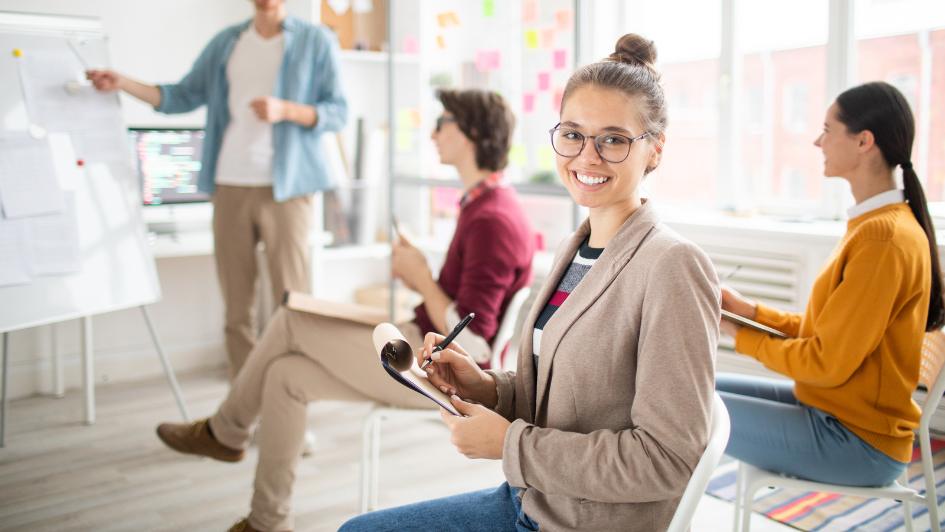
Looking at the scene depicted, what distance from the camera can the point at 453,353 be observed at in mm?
1318

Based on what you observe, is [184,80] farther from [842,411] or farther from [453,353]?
[842,411]

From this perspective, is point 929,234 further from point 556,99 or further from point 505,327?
point 556,99

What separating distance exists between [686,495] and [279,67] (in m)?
2.49

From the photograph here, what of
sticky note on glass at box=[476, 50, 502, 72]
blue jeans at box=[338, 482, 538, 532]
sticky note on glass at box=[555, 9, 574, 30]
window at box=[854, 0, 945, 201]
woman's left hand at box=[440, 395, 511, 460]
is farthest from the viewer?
sticky note on glass at box=[476, 50, 502, 72]

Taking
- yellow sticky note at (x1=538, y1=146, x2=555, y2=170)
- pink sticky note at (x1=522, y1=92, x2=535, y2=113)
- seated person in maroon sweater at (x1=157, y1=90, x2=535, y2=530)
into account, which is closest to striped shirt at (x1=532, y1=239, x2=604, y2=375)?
seated person in maroon sweater at (x1=157, y1=90, x2=535, y2=530)

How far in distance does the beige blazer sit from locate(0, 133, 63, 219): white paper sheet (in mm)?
2075

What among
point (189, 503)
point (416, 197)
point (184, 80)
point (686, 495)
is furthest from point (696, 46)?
point (686, 495)

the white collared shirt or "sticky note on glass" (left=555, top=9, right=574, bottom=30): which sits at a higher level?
"sticky note on glass" (left=555, top=9, right=574, bottom=30)

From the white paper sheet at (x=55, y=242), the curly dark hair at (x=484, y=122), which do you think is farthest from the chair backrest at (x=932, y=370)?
the white paper sheet at (x=55, y=242)

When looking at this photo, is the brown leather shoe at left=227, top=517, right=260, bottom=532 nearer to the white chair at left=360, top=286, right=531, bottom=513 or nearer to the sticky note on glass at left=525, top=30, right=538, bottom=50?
the white chair at left=360, top=286, right=531, bottom=513

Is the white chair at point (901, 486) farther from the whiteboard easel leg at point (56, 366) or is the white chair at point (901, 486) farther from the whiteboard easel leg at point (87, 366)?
the whiteboard easel leg at point (56, 366)

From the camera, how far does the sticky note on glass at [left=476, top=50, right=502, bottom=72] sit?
369cm

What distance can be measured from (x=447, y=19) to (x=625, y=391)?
2980 millimetres

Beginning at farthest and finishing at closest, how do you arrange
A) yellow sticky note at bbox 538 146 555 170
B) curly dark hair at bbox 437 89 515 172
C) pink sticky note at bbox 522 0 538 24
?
pink sticky note at bbox 522 0 538 24, yellow sticky note at bbox 538 146 555 170, curly dark hair at bbox 437 89 515 172
